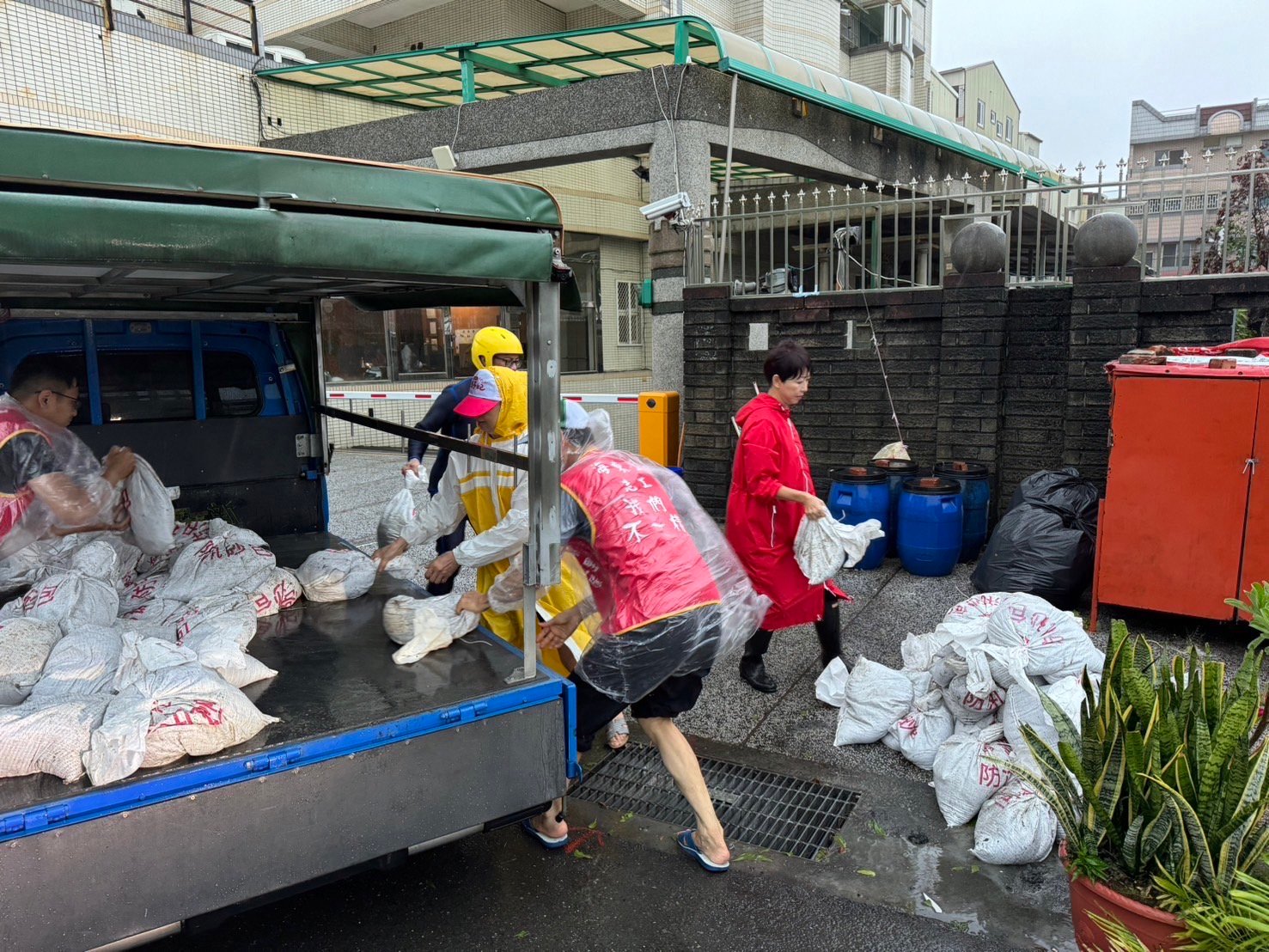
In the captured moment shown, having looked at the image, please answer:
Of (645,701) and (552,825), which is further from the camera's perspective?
(552,825)

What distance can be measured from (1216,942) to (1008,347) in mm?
5641

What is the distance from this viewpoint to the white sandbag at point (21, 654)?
2707mm

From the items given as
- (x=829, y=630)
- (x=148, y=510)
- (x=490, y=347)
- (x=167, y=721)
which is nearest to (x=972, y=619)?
(x=829, y=630)

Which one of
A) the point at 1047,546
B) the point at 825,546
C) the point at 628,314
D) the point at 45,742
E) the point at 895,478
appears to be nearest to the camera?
the point at 45,742

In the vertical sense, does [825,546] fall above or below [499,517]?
below

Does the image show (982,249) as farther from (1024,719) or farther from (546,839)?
(546,839)

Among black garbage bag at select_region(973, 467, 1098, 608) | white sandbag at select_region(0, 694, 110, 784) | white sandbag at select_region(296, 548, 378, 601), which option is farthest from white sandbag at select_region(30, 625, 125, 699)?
black garbage bag at select_region(973, 467, 1098, 608)

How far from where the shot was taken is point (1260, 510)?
15.6 ft

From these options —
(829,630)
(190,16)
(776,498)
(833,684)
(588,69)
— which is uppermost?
(190,16)

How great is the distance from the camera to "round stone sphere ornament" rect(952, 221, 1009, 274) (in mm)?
6863

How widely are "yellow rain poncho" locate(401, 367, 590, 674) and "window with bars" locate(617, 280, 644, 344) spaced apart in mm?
12231

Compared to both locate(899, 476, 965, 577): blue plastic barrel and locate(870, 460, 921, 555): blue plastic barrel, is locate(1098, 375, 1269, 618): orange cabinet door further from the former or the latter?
locate(870, 460, 921, 555): blue plastic barrel

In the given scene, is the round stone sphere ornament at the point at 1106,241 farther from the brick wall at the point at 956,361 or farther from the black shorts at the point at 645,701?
the black shorts at the point at 645,701

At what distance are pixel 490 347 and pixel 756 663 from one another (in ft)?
7.30
